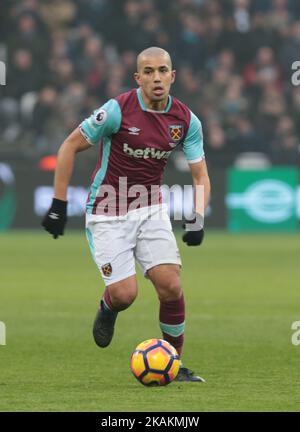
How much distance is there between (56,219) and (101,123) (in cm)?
69

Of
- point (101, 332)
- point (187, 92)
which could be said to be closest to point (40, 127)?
point (187, 92)

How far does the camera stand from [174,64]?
2325cm

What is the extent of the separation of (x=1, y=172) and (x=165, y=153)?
41.3 feet

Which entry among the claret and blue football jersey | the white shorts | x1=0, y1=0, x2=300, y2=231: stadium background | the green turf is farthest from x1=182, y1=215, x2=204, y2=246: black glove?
x1=0, y1=0, x2=300, y2=231: stadium background

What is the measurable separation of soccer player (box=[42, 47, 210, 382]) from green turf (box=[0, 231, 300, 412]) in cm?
56

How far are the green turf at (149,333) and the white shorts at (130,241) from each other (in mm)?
729

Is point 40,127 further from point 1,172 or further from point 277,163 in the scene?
point 277,163

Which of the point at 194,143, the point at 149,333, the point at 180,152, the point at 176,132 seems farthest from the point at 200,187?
the point at 180,152

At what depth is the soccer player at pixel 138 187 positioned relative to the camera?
317 inches

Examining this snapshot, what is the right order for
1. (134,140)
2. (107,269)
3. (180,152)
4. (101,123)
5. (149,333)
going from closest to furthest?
(101,123), (134,140), (107,269), (149,333), (180,152)

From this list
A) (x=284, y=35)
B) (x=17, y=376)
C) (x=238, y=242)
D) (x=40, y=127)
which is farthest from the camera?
(x=284, y=35)

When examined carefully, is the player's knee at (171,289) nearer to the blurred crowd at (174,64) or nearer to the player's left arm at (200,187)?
the player's left arm at (200,187)

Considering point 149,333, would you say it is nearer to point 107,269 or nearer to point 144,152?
point 107,269

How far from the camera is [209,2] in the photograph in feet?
80.4
